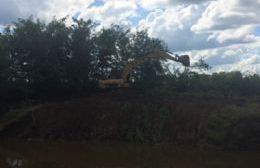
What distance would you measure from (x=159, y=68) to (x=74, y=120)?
13106 millimetres

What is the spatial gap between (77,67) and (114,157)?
1889cm

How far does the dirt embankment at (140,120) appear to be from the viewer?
30141 mm

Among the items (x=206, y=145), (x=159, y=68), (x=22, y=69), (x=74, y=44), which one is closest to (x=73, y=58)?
(x=74, y=44)

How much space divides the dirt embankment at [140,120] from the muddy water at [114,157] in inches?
67.9

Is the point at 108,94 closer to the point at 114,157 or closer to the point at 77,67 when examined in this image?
the point at 77,67

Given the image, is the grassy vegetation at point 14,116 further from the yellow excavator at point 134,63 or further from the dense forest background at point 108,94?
the yellow excavator at point 134,63

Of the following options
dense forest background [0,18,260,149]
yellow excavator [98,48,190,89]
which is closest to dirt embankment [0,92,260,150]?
dense forest background [0,18,260,149]

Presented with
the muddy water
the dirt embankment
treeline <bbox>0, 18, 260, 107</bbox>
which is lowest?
the muddy water

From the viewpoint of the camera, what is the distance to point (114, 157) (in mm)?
25484

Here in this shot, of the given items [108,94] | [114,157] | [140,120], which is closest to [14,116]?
[108,94]

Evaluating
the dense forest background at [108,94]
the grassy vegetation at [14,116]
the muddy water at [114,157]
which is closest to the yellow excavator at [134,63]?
the dense forest background at [108,94]

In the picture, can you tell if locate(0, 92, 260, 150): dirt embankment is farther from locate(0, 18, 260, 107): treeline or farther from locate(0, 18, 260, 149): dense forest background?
locate(0, 18, 260, 107): treeline

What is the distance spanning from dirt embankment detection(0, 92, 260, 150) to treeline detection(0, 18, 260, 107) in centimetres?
394

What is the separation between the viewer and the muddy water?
22891 millimetres
